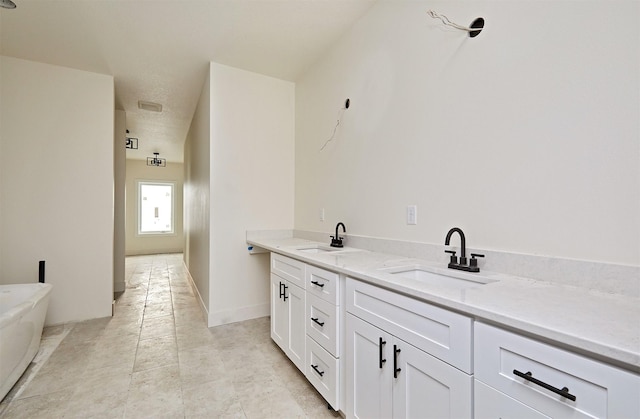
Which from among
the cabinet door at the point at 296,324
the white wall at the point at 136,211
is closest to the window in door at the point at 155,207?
the white wall at the point at 136,211

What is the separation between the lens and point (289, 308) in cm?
214

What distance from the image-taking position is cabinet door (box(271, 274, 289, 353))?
2.20 metres

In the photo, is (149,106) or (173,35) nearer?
(173,35)

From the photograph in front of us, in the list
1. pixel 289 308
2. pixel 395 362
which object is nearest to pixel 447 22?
pixel 395 362

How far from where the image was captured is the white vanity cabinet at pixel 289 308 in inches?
76.9

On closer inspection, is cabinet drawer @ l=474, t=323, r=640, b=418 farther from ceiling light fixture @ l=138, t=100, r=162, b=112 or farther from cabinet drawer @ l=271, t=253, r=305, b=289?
ceiling light fixture @ l=138, t=100, r=162, b=112

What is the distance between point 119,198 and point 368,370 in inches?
162

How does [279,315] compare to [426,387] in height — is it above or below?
below

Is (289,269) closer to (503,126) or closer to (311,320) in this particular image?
(311,320)

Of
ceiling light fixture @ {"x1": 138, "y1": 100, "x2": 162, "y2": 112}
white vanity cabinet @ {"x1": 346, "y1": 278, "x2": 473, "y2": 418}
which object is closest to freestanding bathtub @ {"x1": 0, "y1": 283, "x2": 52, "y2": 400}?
white vanity cabinet @ {"x1": 346, "y1": 278, "x2": 473, "y2": 418}

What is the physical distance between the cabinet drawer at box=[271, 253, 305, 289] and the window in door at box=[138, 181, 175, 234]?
7.01 meters

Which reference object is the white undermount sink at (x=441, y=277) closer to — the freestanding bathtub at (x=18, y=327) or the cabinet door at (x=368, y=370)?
the cabinet door at (x=368, y=370)

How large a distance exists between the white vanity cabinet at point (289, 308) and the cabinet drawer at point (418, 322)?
0.63m

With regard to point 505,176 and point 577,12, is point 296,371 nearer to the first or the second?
point 505,176
